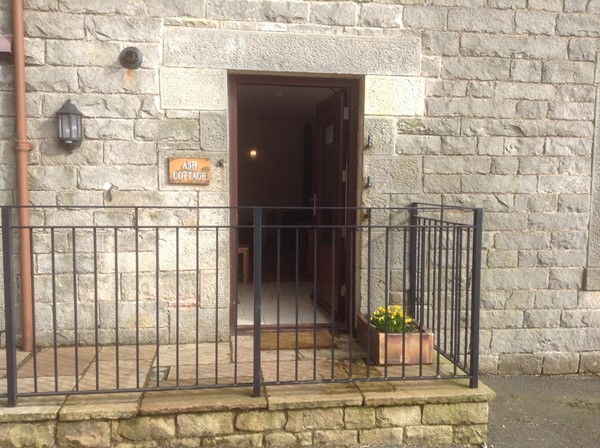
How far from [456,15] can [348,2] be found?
89cm

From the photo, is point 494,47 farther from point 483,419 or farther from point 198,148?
point 483,419

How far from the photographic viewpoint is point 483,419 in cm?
321

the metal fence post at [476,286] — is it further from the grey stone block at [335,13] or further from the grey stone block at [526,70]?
the grey stone block at [335,13]

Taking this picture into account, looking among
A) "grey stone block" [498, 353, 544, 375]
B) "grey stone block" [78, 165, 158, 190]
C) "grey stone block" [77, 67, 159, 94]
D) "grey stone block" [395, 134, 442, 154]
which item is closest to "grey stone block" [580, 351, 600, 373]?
"grey stone block" [498, 353, 544, 375]

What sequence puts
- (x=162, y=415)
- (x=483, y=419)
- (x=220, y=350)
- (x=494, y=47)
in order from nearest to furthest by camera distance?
(x=162, y=415) → (x=483, y=419) → (x=220, y=350) → (x=494, y=47)

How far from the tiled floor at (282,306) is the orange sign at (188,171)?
43.6 inches

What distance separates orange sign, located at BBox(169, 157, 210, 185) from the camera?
3.92m

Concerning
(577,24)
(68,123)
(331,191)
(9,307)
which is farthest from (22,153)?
(577,24)

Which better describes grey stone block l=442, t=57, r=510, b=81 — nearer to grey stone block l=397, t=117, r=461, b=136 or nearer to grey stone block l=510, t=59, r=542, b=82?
grey stone block l=510, t=59, r=542, b=82

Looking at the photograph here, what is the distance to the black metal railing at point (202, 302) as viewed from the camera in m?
3.30

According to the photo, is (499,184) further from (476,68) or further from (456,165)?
(476,68)

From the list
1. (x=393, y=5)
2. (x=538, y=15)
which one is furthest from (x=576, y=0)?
(x=393, y=5)

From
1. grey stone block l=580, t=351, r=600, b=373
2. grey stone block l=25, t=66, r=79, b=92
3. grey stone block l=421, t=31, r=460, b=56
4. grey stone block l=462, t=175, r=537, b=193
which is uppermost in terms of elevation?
grey stone block l=421, t=31, r=460, b=56

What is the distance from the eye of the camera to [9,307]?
9.52 feet
